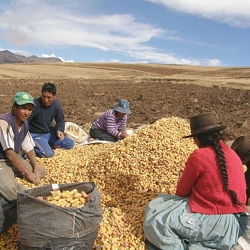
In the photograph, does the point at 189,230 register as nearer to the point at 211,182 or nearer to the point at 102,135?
the point at 211,182

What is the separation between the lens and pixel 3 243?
3.10m

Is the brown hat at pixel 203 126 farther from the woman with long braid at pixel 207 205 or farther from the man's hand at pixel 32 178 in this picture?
the man's hand at pixel 32 178

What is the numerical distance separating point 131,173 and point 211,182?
4.50 ft

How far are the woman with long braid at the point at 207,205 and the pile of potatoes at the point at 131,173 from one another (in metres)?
0.37

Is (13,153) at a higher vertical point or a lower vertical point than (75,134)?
higher

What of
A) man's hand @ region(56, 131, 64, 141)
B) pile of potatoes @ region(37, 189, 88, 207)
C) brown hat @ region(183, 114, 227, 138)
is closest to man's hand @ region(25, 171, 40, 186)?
pile of potatoes @ region(37, 189, 88, 207)

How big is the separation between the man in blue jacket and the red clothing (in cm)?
287

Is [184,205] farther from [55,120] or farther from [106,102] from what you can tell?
[106,102]

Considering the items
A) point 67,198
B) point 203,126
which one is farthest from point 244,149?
point 67,198

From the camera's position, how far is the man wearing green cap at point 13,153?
3162 millimetres

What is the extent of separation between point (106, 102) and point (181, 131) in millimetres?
8201

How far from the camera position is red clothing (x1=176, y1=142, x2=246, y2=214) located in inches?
108

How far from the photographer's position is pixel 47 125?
5660 millimetres

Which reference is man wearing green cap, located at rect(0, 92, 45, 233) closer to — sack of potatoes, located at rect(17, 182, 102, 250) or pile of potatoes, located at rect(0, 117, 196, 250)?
pile of potatoes, located at rect(0, 117, 196, 250)
